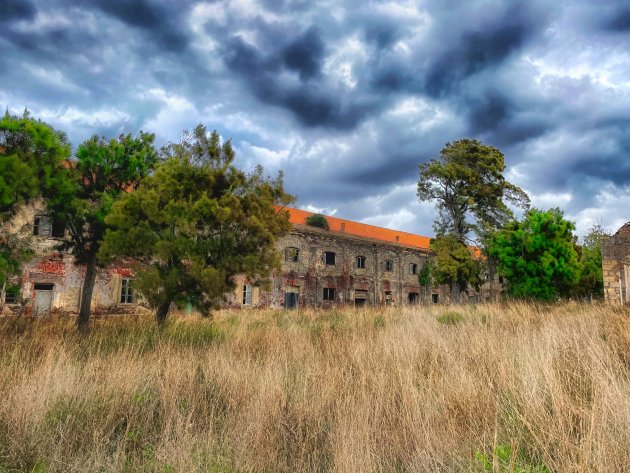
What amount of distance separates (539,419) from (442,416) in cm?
68

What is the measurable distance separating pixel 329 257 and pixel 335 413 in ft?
78.7

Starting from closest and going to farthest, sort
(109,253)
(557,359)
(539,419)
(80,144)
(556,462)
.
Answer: (556,462) < (539,419) < (557,359) < (109,253) < (80,144)

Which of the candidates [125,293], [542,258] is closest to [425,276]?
[542,258]

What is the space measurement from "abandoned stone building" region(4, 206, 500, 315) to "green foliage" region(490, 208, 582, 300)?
365 inches

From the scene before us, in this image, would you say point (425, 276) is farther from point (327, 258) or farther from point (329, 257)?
point (327, 258)

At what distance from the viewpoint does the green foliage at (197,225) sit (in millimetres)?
8812

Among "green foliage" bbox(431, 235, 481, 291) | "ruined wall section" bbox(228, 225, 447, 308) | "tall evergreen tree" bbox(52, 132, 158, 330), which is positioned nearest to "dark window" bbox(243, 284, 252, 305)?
"ruined wall section" bbox(228, 225, 447, 308)

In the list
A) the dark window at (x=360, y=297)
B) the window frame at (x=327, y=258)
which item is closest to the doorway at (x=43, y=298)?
the window frame at (x=327, y=258)

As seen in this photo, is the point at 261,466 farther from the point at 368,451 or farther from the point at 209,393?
the point at 209,393

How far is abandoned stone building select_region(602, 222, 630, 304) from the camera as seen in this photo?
1573 cm

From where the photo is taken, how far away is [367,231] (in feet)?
110

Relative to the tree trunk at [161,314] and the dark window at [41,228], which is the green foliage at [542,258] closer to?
the tree trunk at [161,314]

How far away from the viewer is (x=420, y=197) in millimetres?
25516

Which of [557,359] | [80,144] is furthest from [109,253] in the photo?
[557,359]
